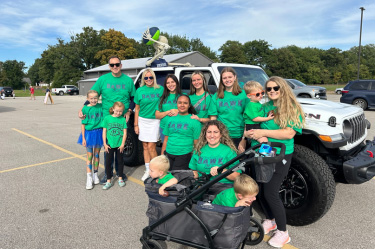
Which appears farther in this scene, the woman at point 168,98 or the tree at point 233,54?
the tree at point 233,54

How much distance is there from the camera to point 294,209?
3.12 meters

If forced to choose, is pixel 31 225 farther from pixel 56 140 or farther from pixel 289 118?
pixel 56 140

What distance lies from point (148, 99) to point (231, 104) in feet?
4.73

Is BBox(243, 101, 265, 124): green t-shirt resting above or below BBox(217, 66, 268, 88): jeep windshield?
below

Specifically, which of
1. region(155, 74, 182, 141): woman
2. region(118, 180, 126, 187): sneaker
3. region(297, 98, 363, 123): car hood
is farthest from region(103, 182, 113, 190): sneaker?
region(297, 98, 363, 123): car hood

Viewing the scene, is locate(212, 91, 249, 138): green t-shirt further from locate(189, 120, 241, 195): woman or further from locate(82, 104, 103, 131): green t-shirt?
locate(82, 104, 103, 131): green t-shirt

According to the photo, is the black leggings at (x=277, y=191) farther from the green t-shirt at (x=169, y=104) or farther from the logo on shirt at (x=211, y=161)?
the green t-shirt at (x=169, y=104)

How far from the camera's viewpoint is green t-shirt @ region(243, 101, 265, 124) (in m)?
2.92

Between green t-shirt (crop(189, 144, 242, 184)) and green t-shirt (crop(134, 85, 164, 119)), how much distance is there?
5.19 ft

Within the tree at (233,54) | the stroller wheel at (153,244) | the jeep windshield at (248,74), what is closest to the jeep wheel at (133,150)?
the jeep windshield at (248,74)

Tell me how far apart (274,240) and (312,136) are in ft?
4.43

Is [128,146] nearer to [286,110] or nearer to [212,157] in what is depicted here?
[212,157]

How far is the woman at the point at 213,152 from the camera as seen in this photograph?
8.89 ft

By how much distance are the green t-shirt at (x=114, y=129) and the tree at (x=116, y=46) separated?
60362 millimetres
